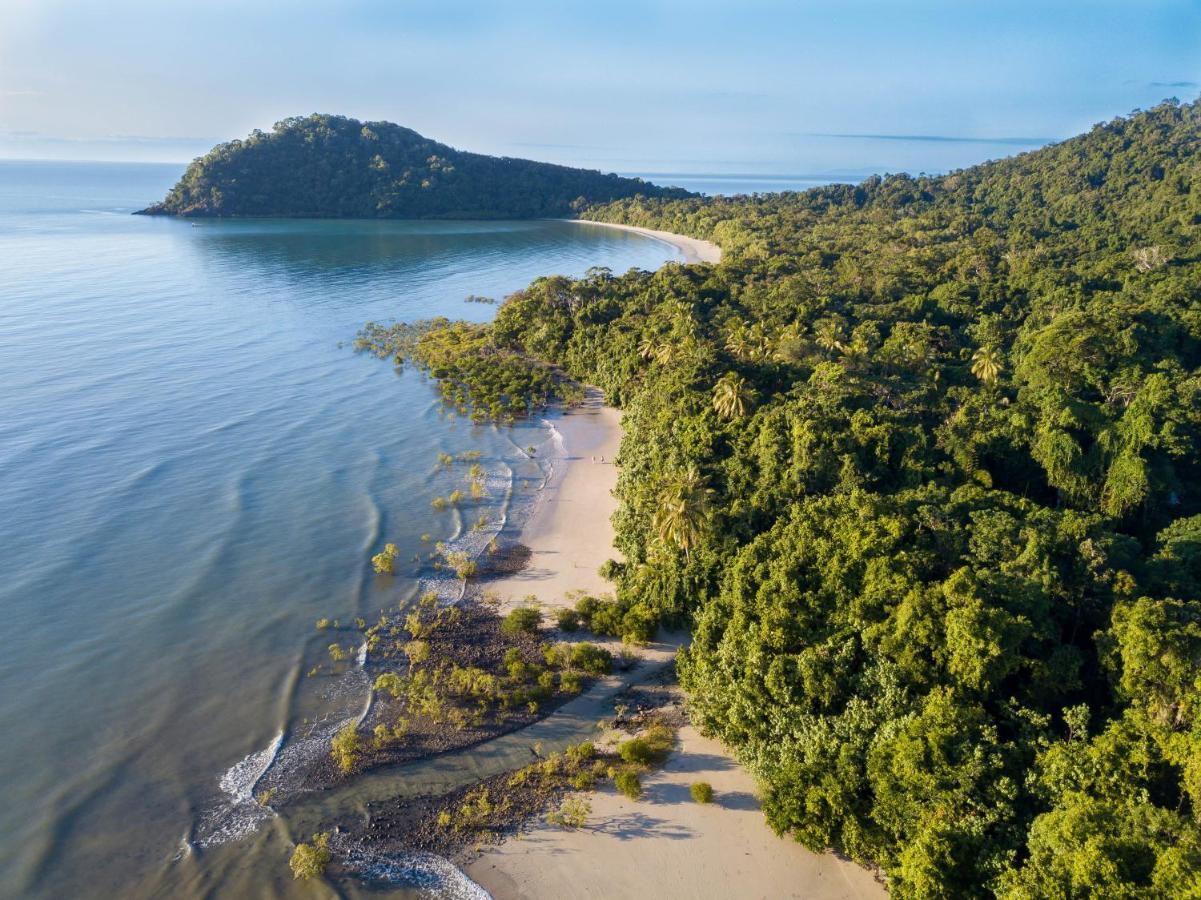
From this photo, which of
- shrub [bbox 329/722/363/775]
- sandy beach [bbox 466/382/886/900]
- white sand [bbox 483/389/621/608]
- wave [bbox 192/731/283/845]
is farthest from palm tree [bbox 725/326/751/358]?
wave [bbox 192/731/283/845]

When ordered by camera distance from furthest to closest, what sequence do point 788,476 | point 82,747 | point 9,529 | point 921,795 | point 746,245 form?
point 746,245 < point 9,529 < point 788,476 < point 82,747 < point 921,795

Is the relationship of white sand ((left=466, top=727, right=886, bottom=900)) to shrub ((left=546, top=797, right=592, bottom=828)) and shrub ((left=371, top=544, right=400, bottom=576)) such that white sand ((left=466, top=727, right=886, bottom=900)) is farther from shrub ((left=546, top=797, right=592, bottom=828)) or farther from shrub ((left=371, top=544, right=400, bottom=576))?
shrub ((left=371, top=544, right=400, bottom=576))

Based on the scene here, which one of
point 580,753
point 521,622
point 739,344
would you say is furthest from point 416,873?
point 739,344

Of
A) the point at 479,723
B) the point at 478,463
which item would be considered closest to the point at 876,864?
the point at 479,723

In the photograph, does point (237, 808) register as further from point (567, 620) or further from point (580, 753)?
point (567, 620)

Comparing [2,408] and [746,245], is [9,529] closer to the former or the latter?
[2,408]
